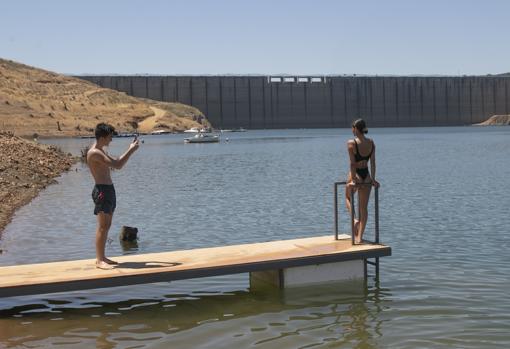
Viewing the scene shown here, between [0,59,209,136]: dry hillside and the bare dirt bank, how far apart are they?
7269 centimetres

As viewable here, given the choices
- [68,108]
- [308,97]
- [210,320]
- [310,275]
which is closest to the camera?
[210,320]

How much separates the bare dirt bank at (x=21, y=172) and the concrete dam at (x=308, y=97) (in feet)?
429

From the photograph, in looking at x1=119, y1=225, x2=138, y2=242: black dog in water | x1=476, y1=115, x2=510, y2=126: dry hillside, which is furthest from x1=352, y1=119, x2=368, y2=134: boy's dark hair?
x1=476, y1=115, x2=510, y2=126: dry hillside

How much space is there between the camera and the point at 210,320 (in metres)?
10.5

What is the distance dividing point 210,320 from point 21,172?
→ 23.8m

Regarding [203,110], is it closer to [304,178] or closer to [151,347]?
[304,178]

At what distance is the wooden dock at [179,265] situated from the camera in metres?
10.4

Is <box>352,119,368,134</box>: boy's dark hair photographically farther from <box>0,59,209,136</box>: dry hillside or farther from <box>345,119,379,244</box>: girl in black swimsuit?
<box>0,59,209,136</box>: dry hillside

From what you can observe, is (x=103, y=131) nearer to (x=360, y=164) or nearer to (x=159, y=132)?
(x=360, y=164)

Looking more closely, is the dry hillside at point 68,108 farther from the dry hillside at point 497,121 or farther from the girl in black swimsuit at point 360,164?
the girl in black swimsuit at point 360,164

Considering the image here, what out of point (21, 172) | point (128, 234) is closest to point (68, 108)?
point (21, 172)

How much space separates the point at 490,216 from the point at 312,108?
16012 centimetres

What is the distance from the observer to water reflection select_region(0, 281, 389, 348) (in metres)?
9.57

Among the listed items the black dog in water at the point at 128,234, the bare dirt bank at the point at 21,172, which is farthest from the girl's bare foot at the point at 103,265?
the bare dirt bank at the point at 21,172
